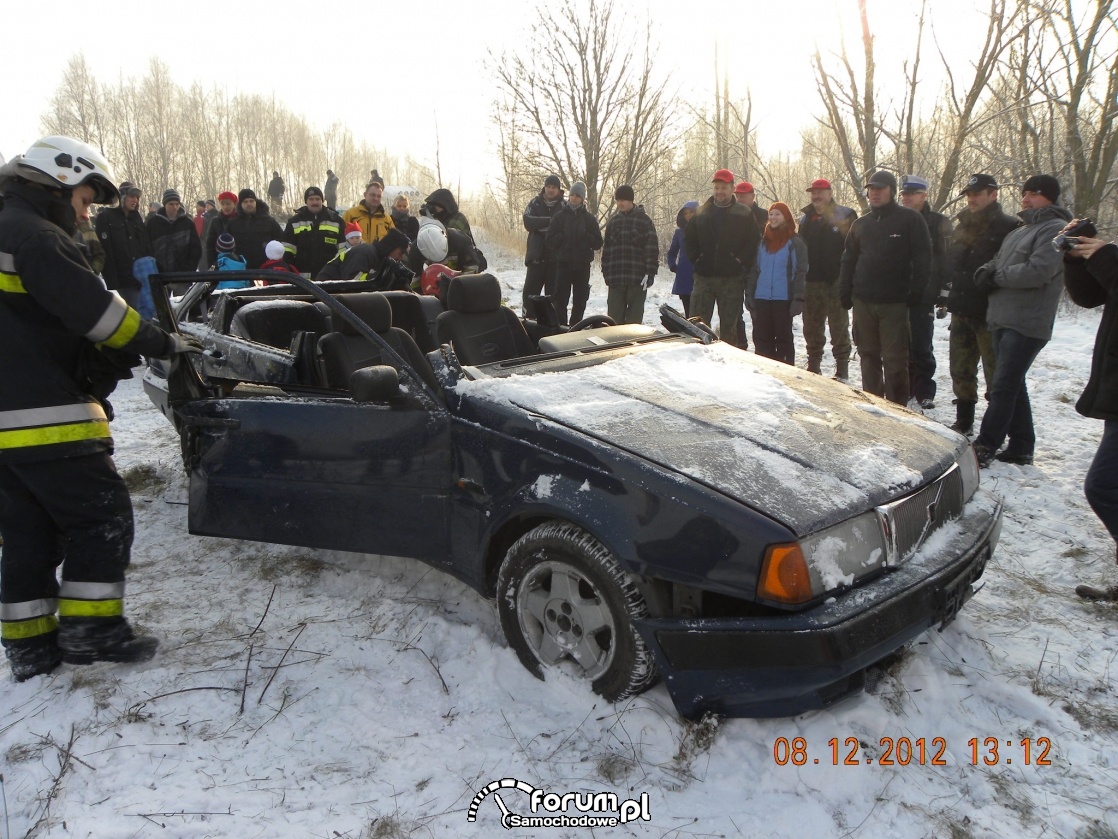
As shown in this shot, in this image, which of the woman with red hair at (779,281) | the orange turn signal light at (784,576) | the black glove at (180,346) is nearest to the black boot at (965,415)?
the woman with red hair at (779,281)

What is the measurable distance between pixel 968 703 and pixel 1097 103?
1223 cm

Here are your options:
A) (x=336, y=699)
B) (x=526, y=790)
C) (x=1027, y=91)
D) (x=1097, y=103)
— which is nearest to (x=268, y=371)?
(x=336, y=699)

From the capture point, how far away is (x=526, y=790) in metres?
2.18

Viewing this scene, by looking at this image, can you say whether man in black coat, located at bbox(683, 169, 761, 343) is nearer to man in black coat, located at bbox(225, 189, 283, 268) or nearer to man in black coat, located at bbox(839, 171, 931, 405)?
man in black coat, located at bbox(839, 171, 931, 405)

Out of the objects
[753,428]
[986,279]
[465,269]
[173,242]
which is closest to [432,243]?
[465,269]

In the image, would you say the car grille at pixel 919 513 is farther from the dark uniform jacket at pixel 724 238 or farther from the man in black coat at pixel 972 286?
the dark uniform jacket at pixel 724 238

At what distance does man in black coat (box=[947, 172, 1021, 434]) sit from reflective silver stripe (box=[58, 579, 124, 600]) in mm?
5307

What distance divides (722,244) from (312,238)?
189 inches

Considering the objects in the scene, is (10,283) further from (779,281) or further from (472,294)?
(779,281)

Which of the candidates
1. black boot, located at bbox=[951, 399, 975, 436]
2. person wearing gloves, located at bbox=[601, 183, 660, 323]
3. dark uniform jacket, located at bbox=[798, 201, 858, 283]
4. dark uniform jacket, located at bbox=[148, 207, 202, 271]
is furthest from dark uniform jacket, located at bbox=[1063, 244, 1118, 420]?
dark uniform jacket, located at bbox=[148, 207, 202, 271]

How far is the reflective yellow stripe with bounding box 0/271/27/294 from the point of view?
271cm

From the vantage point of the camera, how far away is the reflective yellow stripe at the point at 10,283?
2.71 m

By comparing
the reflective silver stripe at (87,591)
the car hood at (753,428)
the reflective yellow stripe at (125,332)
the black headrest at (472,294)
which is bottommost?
the reflective silver stripe at (87,591)

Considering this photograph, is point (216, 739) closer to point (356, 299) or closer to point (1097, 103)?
point (356, 299)
